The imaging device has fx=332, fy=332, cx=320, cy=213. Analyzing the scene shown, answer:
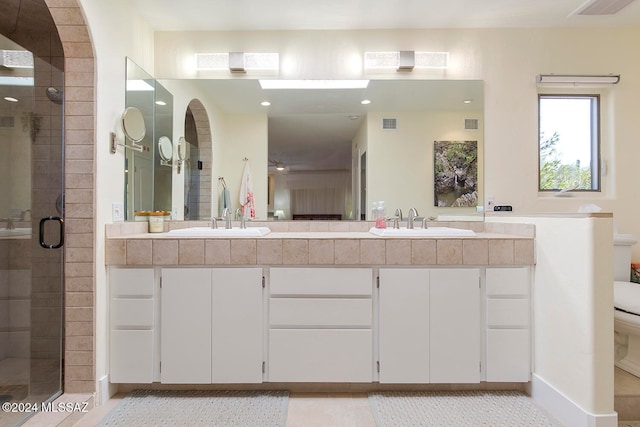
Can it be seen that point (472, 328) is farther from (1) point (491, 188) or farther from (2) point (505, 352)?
(1) point (491, 188)

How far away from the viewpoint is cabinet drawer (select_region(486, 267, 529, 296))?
1.75 m

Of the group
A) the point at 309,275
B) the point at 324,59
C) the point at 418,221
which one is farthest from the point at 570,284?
the point at 324,59

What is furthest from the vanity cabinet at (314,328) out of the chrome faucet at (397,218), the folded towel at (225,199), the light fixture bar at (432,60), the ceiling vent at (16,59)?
the ceiling vent at (16,59)

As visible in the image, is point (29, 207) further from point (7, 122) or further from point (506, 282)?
point (506, 282)

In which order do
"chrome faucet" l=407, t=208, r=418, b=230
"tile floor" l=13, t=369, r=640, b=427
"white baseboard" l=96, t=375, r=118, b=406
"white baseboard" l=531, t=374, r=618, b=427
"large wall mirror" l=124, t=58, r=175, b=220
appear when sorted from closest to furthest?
"white baseboard" l=531, t=374, r=618, b=427 < "tile floor" l=13, t=369, r=640, b=427 < "white baseboard" l=96, t=375, r=118, b=406 < "large wall mirror" l=124, t=58, r=175, b=220 < "chrome faucet" l=407, t=208, r=418, b=230

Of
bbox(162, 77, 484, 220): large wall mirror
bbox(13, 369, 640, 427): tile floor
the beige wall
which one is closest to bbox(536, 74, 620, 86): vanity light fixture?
bbox(162, 77, 484, 220): large wall mirror

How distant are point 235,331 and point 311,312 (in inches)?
16.0

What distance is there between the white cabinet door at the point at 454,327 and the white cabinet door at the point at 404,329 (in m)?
0.04

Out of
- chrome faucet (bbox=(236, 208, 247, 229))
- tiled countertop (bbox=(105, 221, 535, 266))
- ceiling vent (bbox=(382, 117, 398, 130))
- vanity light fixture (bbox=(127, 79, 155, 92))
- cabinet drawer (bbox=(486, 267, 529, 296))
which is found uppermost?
vanity light fixture (bbox=(127, 79, 155, 92))

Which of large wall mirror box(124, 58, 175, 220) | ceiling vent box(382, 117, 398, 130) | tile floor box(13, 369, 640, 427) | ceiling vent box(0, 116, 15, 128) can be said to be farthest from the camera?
ceiling vent box(382, 117, 398, 130)

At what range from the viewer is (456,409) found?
1653mm

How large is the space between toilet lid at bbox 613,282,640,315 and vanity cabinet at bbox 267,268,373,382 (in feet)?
4.50

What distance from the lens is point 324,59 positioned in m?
2.36

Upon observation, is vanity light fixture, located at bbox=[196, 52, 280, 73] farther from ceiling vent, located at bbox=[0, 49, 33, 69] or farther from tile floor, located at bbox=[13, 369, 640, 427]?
tile floor, located at bbox=[13, 369, 640, 427]
